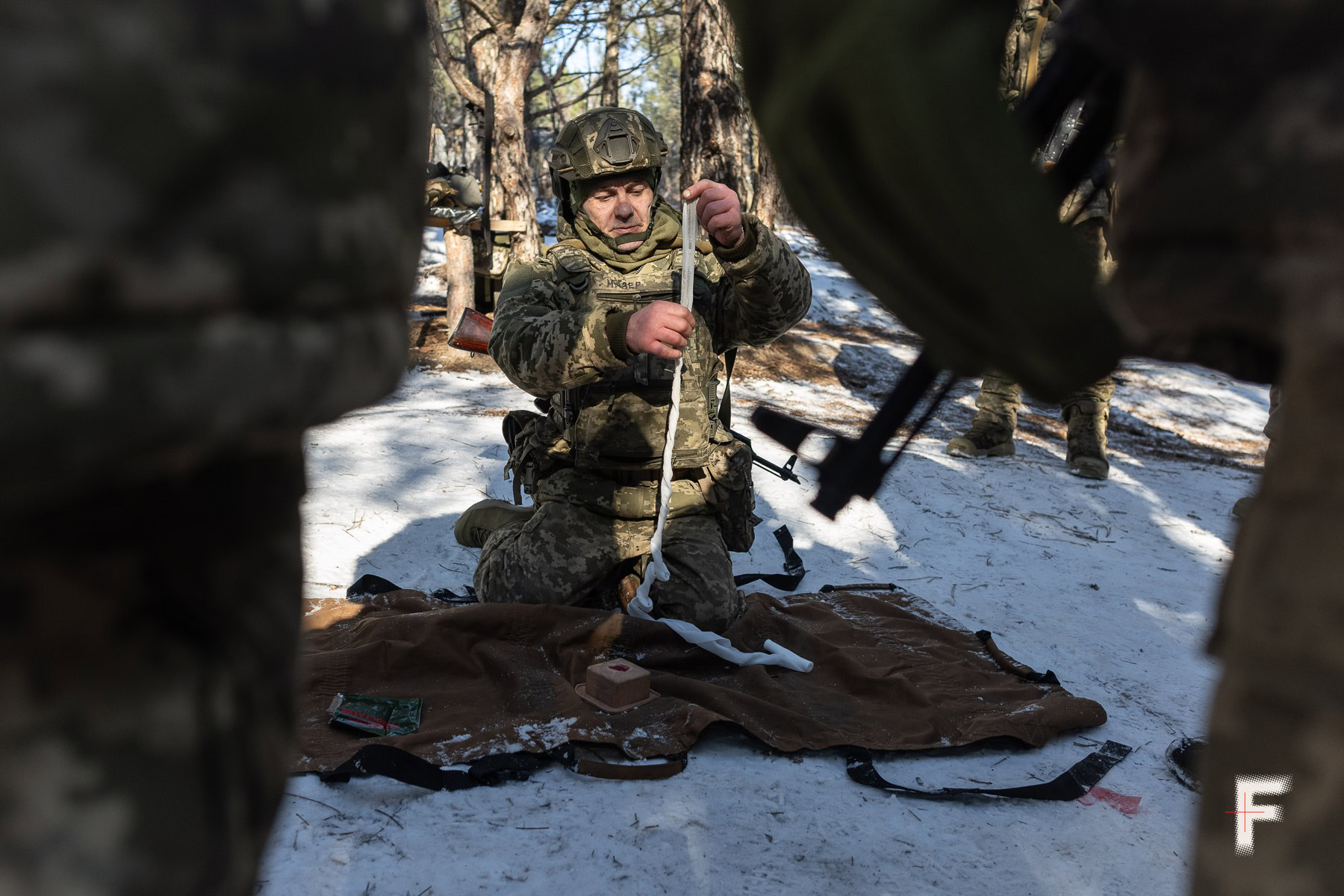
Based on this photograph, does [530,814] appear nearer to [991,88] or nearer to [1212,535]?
[991,88]

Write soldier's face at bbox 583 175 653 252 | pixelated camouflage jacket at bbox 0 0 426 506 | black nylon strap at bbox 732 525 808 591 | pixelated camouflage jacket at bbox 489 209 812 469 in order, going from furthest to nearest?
black nylon strap at bbox 732 525 808 591 < soldier's face at bbox 583 175 653 252 < pixelated camouflage jacket at bbox 489 209 812 469 < pixelated camouflage jacket at bbox 0 0 426 506

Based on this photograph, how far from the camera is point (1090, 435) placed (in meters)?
6.00

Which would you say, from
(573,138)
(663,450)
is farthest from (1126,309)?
(573,138)

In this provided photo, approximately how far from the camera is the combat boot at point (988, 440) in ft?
20.5

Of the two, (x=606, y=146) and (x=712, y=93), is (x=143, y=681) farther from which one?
(x=712, y=93)

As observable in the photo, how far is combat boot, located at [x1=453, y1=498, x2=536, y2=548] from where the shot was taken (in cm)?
374

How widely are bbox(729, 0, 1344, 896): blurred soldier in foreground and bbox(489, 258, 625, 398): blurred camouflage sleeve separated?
6.69ft

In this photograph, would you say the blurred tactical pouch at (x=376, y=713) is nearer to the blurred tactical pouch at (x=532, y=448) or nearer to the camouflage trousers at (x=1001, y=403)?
the blurred tactical pouch at (x=532, y=448)

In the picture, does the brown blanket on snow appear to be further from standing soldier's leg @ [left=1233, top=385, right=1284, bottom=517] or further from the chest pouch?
standing soldier's leg @ [left=1233, top=385, right=1284, bottom=517]

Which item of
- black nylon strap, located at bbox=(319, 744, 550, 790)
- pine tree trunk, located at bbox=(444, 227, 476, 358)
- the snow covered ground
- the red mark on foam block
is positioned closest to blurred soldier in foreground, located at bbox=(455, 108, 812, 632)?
the snow covered ground

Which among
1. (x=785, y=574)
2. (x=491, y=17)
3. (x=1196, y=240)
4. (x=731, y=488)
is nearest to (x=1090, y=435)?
(x=785, y=574)

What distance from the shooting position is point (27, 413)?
40 centimetres

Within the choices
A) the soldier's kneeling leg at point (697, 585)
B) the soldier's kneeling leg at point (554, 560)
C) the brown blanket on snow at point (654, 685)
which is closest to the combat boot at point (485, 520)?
the soldier's kneeling leg at point (554, 560)

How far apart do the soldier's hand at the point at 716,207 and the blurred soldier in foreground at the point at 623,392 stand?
9 cm
